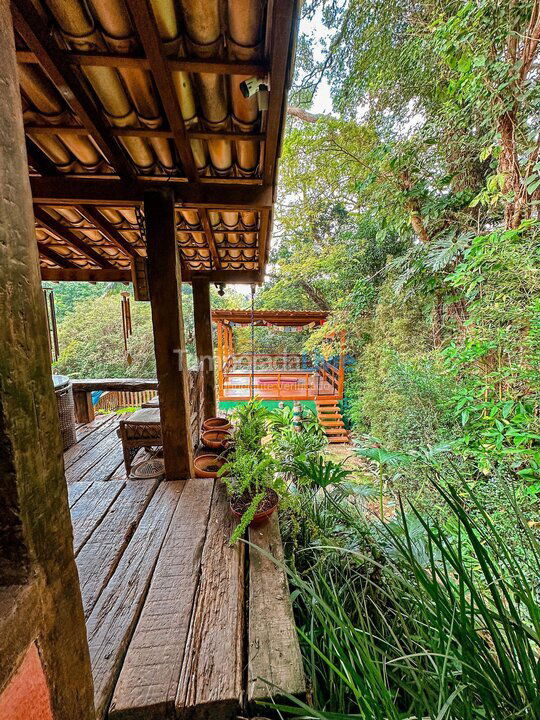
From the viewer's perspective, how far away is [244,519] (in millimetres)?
1407

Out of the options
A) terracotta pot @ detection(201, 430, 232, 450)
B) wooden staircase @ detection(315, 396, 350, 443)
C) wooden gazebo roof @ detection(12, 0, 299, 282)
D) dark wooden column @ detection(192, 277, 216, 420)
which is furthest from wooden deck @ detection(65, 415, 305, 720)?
wooden staircase @ detection(315, 396, 350, 443)

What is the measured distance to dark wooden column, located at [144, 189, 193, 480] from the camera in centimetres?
183

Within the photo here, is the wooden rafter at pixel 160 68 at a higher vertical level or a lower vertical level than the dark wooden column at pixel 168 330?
higher

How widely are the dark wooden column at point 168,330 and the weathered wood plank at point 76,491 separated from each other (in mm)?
676

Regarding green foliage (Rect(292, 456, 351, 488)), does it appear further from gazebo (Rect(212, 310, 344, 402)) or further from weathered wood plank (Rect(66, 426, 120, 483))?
gazebo (Rect(212, 310, 344, 402))

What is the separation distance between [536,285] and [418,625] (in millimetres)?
3151

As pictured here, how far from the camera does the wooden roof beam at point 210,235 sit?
2.13 meters

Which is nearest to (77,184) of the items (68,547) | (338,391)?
(68,547)

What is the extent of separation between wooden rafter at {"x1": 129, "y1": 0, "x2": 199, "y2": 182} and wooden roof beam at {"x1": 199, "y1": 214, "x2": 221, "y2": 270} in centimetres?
61

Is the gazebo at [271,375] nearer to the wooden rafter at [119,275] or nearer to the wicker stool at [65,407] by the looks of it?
the wooden rafter at [119,275]

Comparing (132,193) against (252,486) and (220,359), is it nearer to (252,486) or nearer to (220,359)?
(252,486)

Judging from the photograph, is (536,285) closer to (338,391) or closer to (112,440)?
(112,440)

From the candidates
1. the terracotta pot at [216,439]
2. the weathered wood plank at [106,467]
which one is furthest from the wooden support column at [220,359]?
the weathered wood plank at [106,467]

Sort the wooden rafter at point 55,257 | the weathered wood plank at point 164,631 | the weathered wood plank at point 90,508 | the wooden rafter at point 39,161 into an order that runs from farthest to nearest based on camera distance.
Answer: the wooden rafter at point 55,257
the weathered wood plank at point 90,508
the wooden rafter at point 39,161
the weathered wood plank at point 164,631
